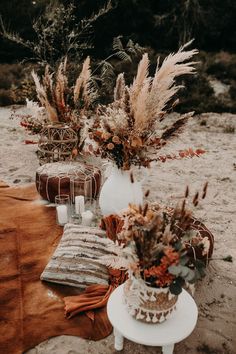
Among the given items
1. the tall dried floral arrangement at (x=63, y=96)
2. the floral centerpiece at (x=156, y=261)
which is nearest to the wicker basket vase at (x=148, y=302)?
the floral centerpiece at (x=156, y=261)

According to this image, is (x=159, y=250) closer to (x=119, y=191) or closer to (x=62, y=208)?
(x=119, y=191)

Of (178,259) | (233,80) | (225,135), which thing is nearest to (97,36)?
(233,80)

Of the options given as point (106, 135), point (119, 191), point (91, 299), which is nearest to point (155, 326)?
point (91, 299)

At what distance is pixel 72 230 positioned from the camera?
357 cm

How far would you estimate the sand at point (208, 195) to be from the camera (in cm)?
269

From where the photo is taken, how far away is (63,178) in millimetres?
4270

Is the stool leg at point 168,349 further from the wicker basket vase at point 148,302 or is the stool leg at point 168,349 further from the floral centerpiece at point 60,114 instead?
the floral centerpiece at point 60,114

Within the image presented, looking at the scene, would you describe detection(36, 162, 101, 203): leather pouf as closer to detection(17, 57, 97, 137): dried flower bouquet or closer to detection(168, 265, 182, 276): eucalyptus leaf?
detection(17, 57, 97, 137): dried flower bouquet

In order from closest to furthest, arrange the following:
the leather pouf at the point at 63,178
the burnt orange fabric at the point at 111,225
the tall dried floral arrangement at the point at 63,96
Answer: the burnt orange fabric at the point at 111,225
the leather pouf at the point at 63,178
the tall dried floral arrangement at the point at 63,96

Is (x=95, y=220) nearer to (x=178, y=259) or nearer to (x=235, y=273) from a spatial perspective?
(x=235, y=273)

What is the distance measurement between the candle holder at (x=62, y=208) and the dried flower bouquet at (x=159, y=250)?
5.50ft

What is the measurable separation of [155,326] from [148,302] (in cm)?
19

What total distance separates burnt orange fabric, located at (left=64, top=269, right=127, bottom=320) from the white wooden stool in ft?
1.23

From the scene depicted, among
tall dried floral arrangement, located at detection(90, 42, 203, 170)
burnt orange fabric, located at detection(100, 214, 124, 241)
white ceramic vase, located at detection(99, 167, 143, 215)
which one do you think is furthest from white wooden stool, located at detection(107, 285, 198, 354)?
tall dried floral arrangement, located at detection(90, 42, 203, 170)
